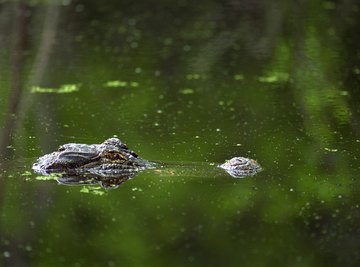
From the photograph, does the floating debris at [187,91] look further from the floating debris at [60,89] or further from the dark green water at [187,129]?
the floating debris at [60,89]

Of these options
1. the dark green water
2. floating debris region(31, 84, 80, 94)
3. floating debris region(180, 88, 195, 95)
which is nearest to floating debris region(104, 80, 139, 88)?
the dark green water

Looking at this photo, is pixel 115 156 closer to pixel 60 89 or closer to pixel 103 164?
pixel 103 164

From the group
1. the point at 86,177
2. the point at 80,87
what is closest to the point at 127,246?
the point at 86,177

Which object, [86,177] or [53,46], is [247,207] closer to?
[86,177]

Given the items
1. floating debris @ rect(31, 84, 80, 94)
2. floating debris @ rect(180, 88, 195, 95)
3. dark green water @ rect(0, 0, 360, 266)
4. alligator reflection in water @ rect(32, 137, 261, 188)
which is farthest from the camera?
floating debris @ rect(31, 84, 80, 94)

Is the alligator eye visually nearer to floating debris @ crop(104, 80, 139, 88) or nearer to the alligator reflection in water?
the alligator reflection in water

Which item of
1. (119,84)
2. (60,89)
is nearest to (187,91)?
(119,84)
